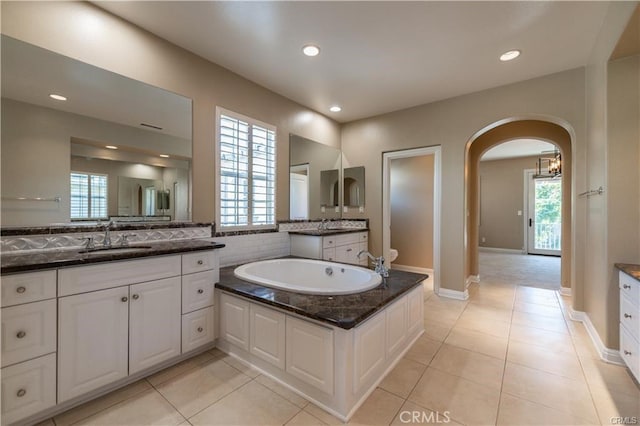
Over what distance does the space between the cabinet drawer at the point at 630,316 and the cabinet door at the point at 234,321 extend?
103 inches

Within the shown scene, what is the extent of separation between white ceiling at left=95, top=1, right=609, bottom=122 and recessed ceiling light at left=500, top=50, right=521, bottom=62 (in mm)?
57

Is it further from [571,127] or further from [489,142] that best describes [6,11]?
[489,142]

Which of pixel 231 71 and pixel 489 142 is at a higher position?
pixel 231 71

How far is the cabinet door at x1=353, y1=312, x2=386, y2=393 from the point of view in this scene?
154cm

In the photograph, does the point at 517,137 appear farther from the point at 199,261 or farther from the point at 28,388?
the point at 28,388

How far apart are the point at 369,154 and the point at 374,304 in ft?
10.0

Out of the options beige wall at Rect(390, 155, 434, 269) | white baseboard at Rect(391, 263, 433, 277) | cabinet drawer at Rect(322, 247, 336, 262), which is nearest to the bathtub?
cabinet drawer at Rect(322, 247, 336, 262)

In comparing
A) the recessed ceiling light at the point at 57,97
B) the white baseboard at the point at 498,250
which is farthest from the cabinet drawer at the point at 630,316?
the white baseboard at the point at 498,250

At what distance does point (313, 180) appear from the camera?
3971mm

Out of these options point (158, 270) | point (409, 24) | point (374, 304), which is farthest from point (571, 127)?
point (158, 270)

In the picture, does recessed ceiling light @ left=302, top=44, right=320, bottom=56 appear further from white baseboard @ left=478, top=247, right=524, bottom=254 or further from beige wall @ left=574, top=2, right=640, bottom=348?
white baseboard @ left=478, top=247, right=524, bottom=254

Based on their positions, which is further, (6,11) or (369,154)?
(369,154)

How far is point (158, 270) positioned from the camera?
73.6 inches

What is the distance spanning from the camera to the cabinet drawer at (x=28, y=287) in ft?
4.30
